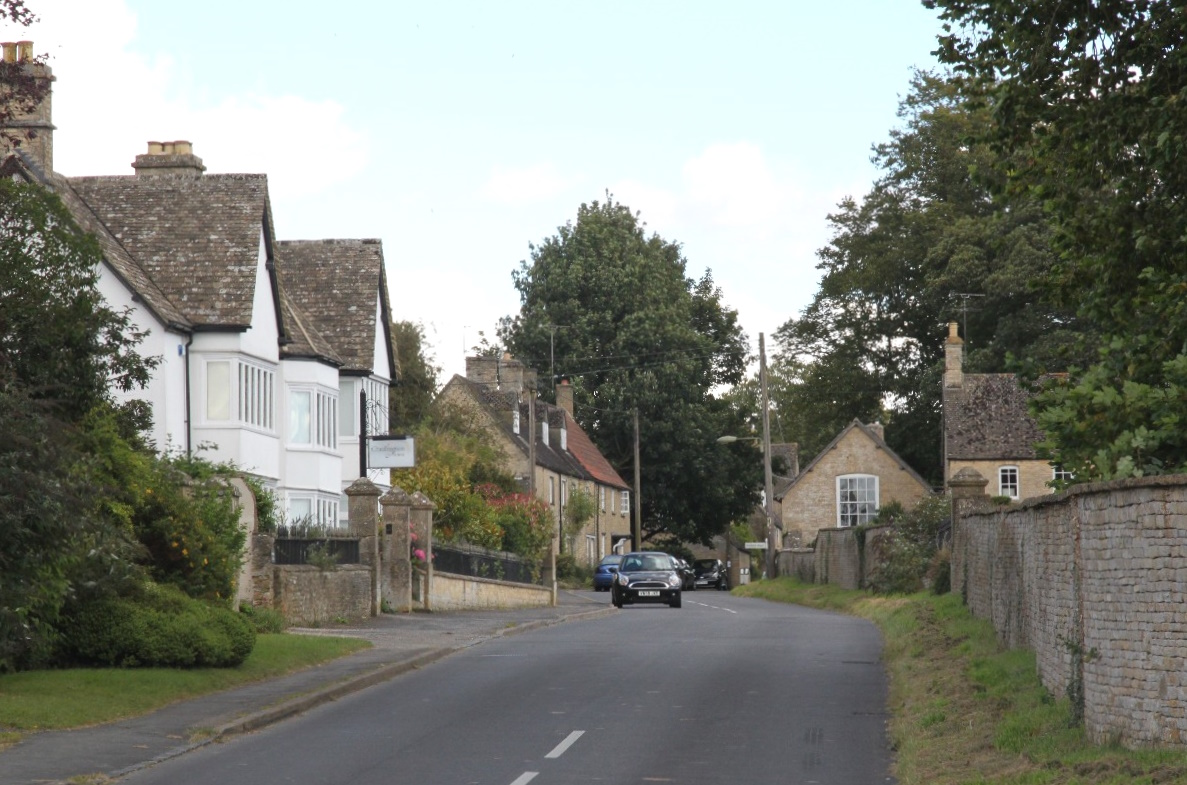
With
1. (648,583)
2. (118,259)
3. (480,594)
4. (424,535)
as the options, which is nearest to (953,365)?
(648,583)

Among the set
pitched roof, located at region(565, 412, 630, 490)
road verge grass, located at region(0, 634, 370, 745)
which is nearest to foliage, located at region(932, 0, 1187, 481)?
road verge grass, located at region(0, 634, 370, 745)

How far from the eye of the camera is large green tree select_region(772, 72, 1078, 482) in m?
58.9

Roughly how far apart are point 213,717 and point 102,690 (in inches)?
71.6

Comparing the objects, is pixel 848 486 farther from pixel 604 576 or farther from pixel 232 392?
pixel 232 392

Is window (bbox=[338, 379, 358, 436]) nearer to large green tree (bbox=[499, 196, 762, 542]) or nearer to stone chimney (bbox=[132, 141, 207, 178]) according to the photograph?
stone chimney (bbox=[132, 141, 207, 178])

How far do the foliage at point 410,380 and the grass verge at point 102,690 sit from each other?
42008mm

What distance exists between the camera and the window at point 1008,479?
200ft

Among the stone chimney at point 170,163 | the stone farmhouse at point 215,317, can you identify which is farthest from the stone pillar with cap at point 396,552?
the stone chimney at point 170,163

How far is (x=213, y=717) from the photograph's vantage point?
53.3ft

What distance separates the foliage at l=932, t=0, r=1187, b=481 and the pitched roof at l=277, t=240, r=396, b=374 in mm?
29415

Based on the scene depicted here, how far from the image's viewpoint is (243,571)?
90.7ft

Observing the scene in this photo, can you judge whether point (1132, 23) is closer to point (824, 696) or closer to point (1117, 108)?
point (1117, 108)

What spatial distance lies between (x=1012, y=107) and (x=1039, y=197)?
1.87 metres

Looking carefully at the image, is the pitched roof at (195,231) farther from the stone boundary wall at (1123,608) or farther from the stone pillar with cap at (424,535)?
the stone boundary wall at (1123,608)
